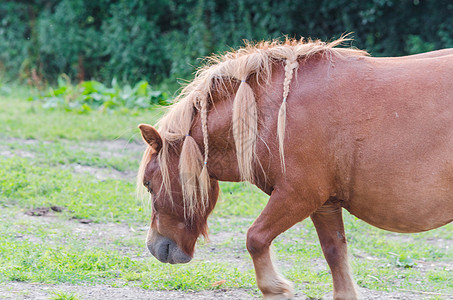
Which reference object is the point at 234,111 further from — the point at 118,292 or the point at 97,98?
the point at 97,98

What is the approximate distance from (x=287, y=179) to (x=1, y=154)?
495 centimetres

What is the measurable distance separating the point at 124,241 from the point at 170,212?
1.46 m

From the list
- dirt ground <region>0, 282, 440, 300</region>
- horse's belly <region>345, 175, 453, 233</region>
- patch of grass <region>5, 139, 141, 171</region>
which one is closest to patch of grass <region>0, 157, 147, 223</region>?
patch of grass <region>5, 139, 141, 171</region>

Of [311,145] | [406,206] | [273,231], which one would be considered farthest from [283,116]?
[406,206]

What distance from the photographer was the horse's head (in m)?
3.53

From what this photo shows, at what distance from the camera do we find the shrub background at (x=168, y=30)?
11742 mm

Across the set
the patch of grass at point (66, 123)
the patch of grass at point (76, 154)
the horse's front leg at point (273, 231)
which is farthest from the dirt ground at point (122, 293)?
the patch of grass at point (66, 123)

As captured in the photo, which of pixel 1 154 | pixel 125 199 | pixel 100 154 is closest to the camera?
pixel 125 199

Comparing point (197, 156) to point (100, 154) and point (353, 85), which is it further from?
point (100, 154)

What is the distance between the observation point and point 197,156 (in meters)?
3.43

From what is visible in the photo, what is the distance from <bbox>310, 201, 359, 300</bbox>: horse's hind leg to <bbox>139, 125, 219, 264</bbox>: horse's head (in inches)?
29.5

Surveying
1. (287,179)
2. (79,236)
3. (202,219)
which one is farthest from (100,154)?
(287,179)

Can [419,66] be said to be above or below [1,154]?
above

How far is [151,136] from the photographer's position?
11.5 ft
